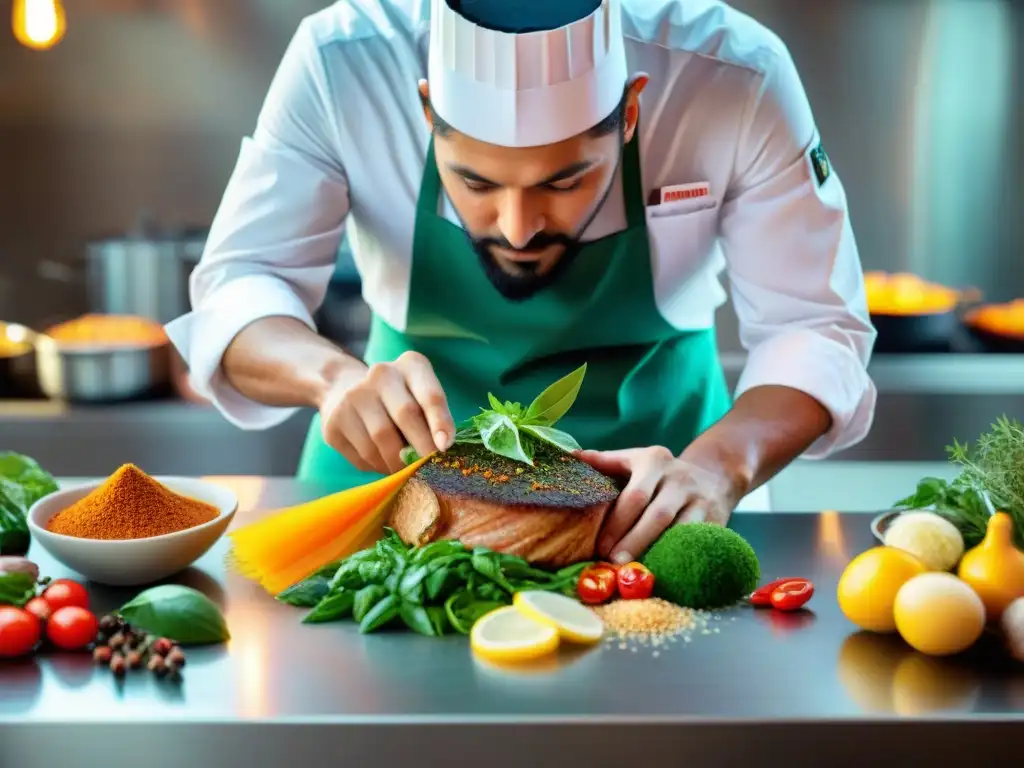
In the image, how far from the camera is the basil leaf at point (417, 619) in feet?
4.61

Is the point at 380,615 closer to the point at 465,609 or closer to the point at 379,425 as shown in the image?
the point at 465,609

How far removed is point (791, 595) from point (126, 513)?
83 cm

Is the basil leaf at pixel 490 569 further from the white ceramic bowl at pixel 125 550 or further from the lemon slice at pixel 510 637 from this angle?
the white ceramic bowl at pixel 125 550

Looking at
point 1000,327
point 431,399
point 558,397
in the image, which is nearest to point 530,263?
point 558,397

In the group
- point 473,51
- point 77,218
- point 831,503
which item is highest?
point 473,51

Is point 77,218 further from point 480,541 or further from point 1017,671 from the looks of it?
point 1017,671

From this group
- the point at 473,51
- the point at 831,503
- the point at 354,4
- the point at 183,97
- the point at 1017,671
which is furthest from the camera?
the point at 183,97

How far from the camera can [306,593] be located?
1.49 meters

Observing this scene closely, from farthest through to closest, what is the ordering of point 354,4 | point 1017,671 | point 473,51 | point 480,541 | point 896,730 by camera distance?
point 354,4
point 473,51
point 480,541
point 1017,671
point 896,730

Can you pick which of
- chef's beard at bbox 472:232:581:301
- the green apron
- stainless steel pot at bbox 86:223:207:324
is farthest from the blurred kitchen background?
chef's beard at bbox 472:232:581:301

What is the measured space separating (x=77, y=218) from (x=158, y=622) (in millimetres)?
2872

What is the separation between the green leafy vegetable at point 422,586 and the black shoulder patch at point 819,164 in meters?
0.88

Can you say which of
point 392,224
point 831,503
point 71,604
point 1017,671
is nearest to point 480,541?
point 71,604

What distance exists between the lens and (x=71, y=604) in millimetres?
1420
